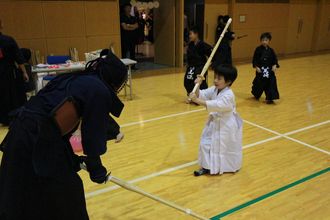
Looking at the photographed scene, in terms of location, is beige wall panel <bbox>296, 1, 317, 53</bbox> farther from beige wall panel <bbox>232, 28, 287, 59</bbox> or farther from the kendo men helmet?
the kendo men helmet

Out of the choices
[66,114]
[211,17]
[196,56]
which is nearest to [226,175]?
[66,114]

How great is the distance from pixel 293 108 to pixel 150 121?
298cm

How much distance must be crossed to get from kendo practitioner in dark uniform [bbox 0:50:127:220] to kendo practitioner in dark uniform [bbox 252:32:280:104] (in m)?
5.54

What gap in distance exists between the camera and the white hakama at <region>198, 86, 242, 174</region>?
146 inches

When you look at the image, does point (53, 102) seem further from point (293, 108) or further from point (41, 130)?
point (293, 108)

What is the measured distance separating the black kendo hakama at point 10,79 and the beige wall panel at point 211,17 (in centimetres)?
743

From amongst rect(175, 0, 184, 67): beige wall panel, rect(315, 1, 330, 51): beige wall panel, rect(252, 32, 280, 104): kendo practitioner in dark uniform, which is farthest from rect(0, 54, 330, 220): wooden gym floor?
rect(315, 1, 330, 51): beige wall panel

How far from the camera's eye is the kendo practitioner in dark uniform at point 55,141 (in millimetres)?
1816

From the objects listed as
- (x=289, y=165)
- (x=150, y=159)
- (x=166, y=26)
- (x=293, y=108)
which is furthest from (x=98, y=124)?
(x=166, y=26)

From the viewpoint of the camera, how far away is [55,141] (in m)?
1.85

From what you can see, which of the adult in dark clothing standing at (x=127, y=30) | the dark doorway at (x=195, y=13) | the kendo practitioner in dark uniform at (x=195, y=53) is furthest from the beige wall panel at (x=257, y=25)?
the kendo practitioner in dark uniform at (x=195, y=53)

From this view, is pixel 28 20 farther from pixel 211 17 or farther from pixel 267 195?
pixel 267 195

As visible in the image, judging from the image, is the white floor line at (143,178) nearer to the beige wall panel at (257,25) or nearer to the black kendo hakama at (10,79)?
the black kendo hakama at (10,79)

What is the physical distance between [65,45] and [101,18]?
1.32 metres
